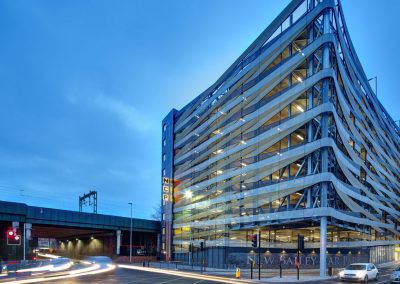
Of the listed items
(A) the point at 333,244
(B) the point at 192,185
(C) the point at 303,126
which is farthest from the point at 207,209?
(C) the point at 303,126

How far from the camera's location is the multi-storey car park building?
1826 inches

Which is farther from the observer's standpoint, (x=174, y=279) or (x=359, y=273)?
(x=174, y=279)

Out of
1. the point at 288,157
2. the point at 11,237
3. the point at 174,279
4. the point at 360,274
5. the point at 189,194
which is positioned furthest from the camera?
the point at 189,194

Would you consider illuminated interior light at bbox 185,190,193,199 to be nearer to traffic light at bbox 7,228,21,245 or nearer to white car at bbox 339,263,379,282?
white car at bbox 339,263,379,282

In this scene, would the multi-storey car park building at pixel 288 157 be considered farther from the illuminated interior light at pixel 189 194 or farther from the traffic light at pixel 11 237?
the traffic light at pixel 11 237

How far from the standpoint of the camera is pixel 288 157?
48250 mm

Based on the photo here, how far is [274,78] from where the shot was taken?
52875 mm

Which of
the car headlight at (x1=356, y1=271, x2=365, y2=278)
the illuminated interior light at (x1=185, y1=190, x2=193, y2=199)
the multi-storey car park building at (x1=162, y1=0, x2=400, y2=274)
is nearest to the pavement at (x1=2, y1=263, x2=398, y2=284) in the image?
the car headlight at (x1=356, y1=271, x2=365, y2=278)

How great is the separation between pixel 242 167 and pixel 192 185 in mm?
20644

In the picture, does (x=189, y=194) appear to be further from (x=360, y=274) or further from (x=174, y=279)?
(x=360, y=274)

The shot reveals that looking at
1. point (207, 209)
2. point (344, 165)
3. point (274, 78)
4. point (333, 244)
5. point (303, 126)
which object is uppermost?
point (274, 78)

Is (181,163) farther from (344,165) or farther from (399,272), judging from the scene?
(399,272)

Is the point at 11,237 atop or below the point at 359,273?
atop

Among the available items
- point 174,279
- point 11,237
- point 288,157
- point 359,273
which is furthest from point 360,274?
point 11,237
